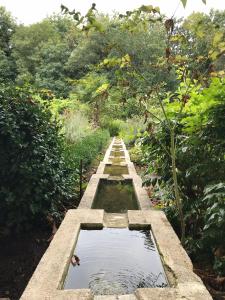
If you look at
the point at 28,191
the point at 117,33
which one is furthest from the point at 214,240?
the point at 117,33

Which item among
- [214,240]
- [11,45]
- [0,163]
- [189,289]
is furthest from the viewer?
[11,45]

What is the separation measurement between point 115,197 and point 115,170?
2.19 m

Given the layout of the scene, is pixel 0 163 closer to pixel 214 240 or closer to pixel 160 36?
pixel 214 240

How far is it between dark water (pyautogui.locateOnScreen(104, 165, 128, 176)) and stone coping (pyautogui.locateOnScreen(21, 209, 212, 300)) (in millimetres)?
3332

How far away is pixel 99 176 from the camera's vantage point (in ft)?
20.6

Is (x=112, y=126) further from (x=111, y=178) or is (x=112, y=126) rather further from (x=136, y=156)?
(x=111, y=178)

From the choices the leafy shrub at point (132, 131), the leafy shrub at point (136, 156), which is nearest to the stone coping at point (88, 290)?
the leafy shrub at point (132, 131)

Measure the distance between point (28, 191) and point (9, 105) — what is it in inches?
38.8

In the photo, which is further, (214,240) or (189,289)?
(214,240)

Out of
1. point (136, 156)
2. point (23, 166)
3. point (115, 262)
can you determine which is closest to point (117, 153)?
point (136, 156)

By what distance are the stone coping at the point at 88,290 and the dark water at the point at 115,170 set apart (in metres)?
3.33

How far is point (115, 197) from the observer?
17.5 feet

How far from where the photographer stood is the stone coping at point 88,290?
2102 millimetres

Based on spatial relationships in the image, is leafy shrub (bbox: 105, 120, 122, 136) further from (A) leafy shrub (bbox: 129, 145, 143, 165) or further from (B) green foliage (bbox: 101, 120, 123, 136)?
(A) leafy shrub (bbox: 129, 145, 143, 165)
